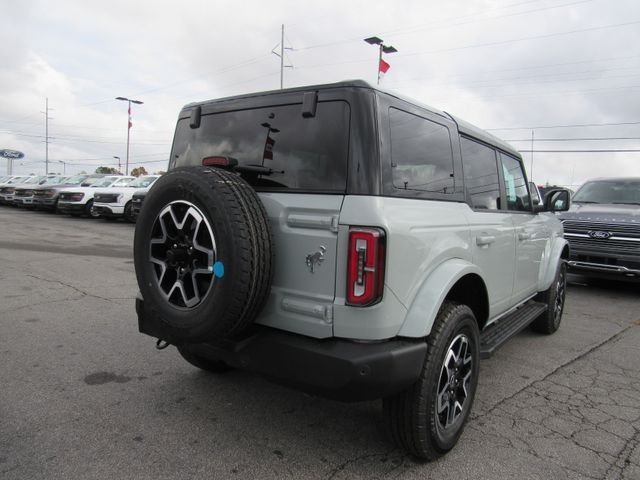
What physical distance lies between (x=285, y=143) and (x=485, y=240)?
1.50 metres

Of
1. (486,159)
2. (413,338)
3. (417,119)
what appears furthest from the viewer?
(486,159)

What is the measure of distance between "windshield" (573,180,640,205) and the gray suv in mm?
6772

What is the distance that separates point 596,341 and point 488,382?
6.58 ft

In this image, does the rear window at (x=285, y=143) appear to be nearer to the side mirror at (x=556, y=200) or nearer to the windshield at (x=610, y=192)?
the side mirror at (x=556, y=200)

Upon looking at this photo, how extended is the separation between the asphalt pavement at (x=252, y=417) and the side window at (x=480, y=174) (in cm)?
144

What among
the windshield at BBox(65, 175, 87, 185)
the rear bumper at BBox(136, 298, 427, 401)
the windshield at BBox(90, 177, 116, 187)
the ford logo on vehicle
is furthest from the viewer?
the windshield at BBox(65, 175, 87, 185)

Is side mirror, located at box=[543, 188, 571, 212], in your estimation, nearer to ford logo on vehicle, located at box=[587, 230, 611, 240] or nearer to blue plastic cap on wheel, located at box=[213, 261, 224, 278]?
ford logo on vehicle, located at box=[587, 230, 611, 240]

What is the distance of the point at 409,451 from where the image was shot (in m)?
2.61

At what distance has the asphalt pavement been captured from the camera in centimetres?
259

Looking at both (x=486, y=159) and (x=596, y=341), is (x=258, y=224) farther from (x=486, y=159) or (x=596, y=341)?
(x=596, y=341)

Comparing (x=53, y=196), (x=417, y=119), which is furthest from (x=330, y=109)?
(x=53, y=196)

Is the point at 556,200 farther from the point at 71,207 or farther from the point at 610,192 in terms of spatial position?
the point at 71,207

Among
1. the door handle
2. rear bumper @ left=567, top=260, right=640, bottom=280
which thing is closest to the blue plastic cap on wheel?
the door handle

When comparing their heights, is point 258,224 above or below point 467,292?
above
